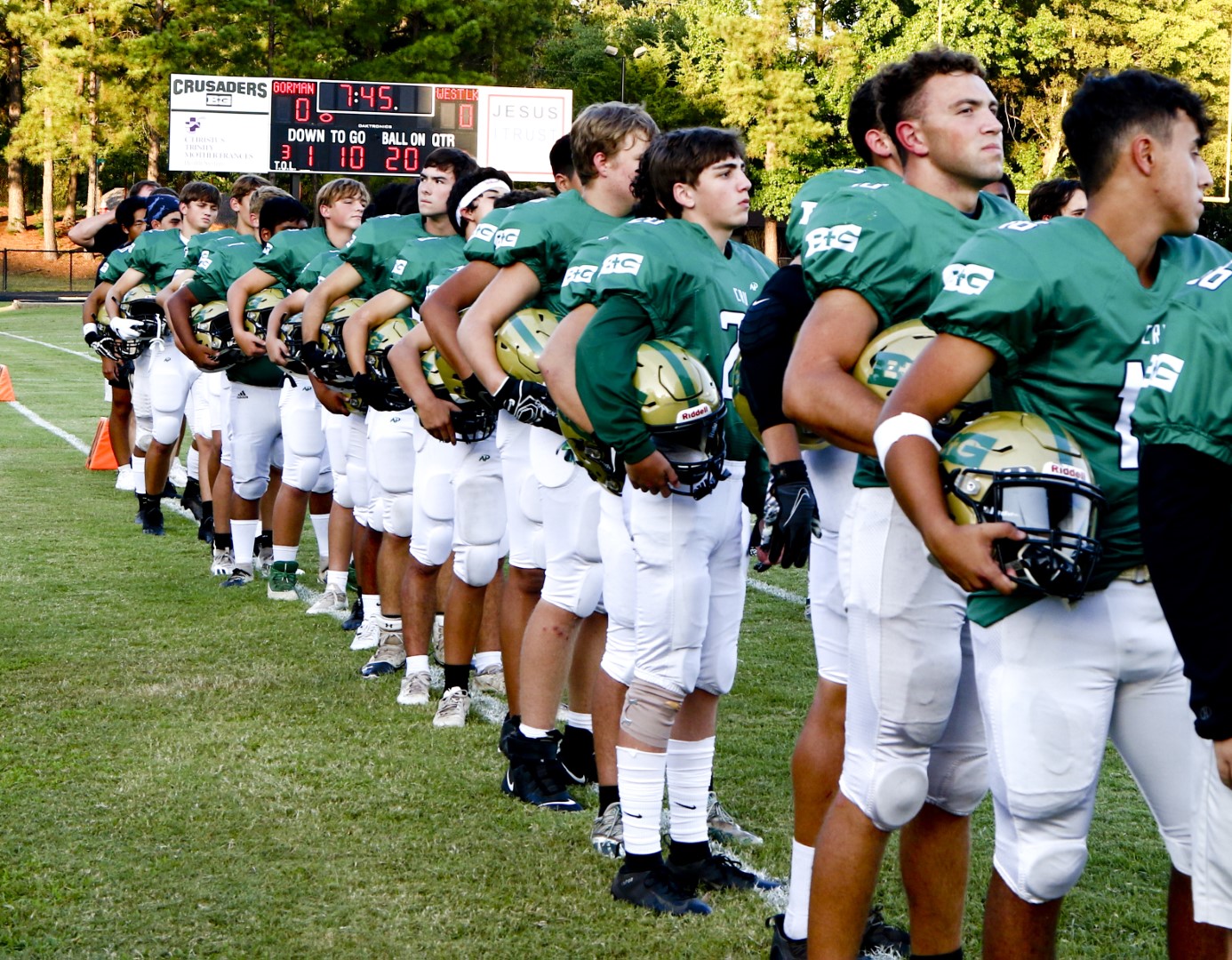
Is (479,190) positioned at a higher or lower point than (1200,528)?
higher

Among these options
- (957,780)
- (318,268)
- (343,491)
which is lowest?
(343,491)

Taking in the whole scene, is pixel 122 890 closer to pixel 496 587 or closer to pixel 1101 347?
pixel 496 587

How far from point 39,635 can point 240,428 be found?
1.82 metres

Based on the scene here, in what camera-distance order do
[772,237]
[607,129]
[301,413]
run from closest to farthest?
[607,129], [301,413], [772,237]

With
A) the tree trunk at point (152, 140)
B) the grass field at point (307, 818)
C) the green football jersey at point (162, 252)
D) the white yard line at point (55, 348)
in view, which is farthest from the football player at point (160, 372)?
the tree trunk at point (152, 140)

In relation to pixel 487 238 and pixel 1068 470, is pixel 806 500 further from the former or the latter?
pixel 487 238

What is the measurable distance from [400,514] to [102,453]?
7714 millimetres

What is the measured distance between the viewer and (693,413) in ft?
12.9

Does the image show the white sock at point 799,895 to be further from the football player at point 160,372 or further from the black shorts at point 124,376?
the black shorts at point 124,376

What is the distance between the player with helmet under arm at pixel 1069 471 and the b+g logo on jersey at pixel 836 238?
474 millimetres

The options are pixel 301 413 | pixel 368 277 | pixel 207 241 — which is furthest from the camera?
pixel 207 241

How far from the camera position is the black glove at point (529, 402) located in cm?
478

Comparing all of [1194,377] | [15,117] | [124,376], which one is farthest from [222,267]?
[15,117]

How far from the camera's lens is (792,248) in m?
3.51
